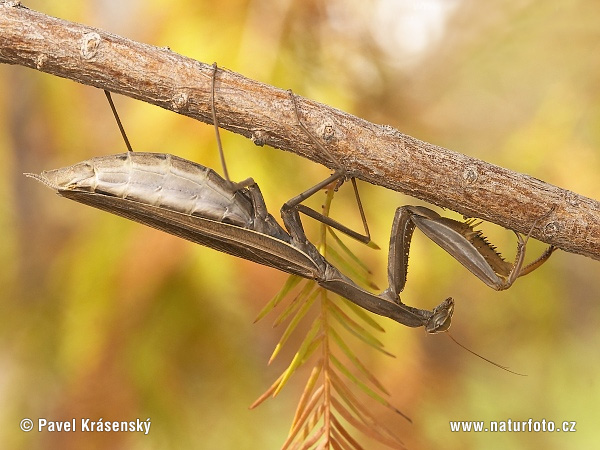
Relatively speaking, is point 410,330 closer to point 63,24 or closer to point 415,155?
point 415,155

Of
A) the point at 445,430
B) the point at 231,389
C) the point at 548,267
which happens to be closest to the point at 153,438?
the point at 231,389

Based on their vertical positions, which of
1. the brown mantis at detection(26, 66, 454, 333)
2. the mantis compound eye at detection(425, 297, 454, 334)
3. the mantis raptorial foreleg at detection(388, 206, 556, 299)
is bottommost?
the mantis compound eye at detection(425, 297, 454, 334)

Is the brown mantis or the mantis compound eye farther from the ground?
the brown mantis

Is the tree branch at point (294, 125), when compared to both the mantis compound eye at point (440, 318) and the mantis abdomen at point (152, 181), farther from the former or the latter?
the mantis compound eye at point (440, 318)

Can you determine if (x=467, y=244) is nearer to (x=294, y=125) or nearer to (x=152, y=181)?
(x=294, y=125)

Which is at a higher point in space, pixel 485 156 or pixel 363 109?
pixel 363 109

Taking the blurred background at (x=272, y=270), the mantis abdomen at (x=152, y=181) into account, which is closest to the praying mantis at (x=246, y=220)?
the mantis abdomen at (x=152, y=181)

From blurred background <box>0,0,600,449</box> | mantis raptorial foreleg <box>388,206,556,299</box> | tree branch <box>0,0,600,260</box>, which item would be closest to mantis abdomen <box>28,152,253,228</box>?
tree branch <box>0,0,600,260</box>

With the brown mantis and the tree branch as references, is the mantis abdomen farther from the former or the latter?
the tree branch
